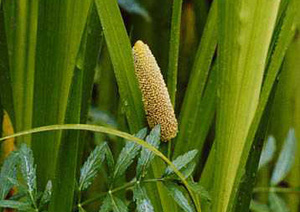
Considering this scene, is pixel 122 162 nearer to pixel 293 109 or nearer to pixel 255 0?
pixel 255 0

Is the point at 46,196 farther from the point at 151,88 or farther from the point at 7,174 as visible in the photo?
the point at 151,88

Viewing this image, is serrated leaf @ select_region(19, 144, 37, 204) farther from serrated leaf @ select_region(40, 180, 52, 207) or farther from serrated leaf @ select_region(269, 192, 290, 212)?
serrated leaf @ select_region(269, 192, 290, 212)

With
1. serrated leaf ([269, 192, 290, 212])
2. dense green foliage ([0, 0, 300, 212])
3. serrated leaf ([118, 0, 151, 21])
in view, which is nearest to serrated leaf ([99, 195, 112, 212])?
dense green foliage ([0, 0, 300, 212])

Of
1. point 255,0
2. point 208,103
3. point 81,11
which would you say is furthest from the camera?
point 208,103

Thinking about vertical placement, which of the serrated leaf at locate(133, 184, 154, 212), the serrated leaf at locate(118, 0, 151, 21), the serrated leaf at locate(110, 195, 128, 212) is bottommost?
the serrated leaf at locate(110, 195, 128, 212)

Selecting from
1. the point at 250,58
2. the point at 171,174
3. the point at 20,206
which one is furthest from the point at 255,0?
the point at 20,206

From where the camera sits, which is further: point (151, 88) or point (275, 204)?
Result: point (275, 204)

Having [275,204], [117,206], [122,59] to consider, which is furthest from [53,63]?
[275,204]
